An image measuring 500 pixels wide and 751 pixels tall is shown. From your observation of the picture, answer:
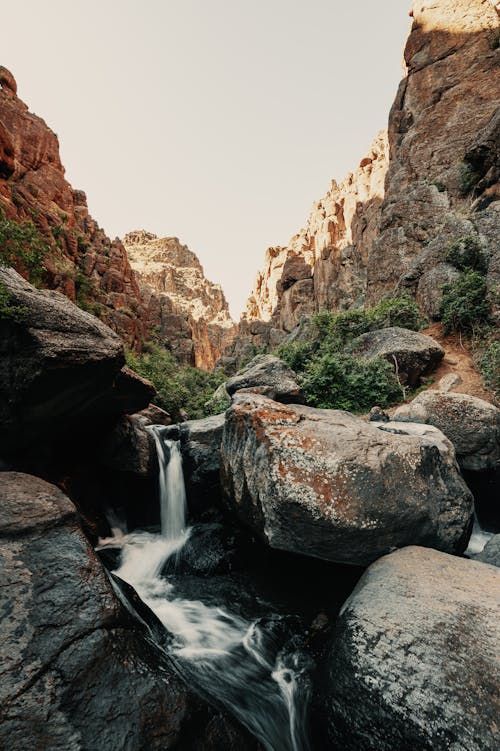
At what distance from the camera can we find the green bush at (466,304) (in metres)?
13.9

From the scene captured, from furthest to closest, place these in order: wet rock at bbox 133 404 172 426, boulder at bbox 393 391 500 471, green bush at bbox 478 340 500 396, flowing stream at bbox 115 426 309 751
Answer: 1. wet rock at bbox 133 404 172 426
2. green bush at bbox 478 340 500 396
3. boulder at bbox 393 391 500 471
4. flowing stream at bbox 115 426 309 751

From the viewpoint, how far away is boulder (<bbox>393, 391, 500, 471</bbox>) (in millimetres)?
7543

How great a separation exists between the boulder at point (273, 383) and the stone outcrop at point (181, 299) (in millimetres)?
41747

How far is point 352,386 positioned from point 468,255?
934cm

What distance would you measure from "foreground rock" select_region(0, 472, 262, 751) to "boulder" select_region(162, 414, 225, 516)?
15.5 feet

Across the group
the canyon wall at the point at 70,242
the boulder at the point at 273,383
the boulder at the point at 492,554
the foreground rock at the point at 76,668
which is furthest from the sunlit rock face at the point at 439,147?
the canyon wall at the point at 70,242

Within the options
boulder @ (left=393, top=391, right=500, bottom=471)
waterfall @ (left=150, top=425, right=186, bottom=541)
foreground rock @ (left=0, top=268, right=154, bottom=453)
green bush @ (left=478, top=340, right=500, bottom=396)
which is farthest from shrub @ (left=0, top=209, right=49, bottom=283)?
green bush @ (left=478, top=340, right=500, bottom=396)

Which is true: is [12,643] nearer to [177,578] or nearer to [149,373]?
[177,578]

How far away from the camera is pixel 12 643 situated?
109 inches

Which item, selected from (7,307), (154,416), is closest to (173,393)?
(154,416)

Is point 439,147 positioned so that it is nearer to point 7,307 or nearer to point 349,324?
point 349,324

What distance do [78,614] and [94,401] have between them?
4.86 metres

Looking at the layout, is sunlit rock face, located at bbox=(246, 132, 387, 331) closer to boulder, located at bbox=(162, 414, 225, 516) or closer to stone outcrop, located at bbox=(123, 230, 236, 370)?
stone outcrop, located at bbox=(123, 230, 236, 370)

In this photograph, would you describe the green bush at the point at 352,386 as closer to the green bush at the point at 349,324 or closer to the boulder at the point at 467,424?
the green bush at the point at 349,324
